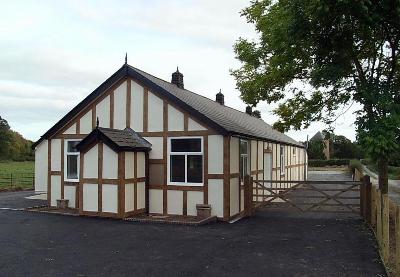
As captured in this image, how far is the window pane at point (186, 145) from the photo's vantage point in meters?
15.0

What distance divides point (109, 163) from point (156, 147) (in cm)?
196

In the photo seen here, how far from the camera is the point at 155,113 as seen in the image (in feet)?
51.7

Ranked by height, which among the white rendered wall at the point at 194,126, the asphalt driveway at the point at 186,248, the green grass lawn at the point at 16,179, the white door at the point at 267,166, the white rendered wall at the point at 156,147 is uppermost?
the white rendered wall at the point at 194,126

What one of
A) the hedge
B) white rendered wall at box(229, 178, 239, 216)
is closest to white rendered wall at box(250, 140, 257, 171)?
white rendered wall at box(229, 178, 239, 216)

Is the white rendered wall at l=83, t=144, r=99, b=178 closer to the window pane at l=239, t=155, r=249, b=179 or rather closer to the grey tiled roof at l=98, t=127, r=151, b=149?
the grey tiled roof at l=98, t=127, r=151, b=149

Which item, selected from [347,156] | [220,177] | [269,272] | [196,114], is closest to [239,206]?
[220,177]

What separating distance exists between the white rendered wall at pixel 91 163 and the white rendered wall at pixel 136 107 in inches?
76.0

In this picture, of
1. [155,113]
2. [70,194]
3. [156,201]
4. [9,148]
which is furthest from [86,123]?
[9,148]

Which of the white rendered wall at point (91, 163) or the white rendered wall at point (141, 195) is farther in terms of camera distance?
the white rendered wall at point (141, 195)

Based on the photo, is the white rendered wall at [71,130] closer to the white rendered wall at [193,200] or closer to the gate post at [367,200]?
the white rendered wall at [193,200]

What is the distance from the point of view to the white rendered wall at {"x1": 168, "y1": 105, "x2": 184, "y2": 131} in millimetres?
15227

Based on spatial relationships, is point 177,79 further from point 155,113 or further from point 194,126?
point 194,126

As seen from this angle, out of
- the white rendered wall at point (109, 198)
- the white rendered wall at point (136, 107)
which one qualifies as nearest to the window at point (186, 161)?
the white rendered wall at point (136, 107)

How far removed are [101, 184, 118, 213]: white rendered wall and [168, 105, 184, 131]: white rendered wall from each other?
9.97 ft
